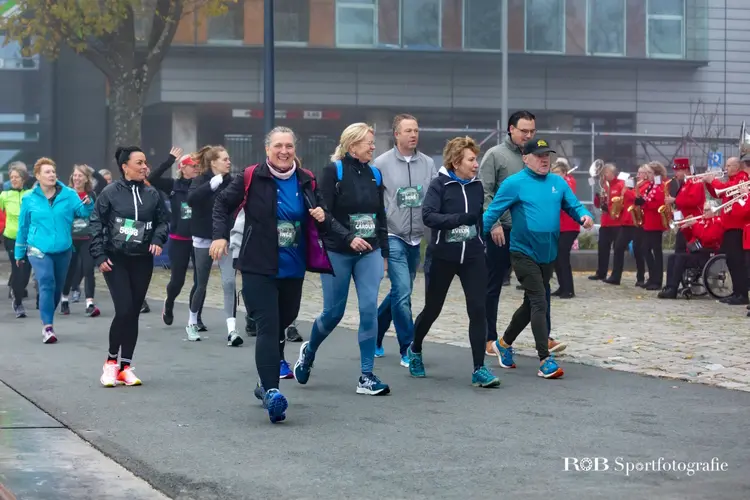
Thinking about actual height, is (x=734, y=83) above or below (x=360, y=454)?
above

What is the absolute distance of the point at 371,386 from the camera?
8812 mm

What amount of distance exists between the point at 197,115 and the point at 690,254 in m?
28.0

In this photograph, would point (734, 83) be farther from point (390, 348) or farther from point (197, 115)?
point (390, 348)

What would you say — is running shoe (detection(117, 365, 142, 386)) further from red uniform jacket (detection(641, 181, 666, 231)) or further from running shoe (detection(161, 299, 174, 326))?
red uniform jacket (detection(641, 181, 666, 231))

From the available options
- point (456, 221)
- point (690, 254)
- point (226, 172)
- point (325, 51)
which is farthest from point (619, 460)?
point (325, 51)

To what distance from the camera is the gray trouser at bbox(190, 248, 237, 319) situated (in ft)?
40.4

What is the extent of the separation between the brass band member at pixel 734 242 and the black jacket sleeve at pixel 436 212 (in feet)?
24.5

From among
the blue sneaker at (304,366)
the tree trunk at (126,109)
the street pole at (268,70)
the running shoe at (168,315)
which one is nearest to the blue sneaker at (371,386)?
the blue sneaker at (304,366)

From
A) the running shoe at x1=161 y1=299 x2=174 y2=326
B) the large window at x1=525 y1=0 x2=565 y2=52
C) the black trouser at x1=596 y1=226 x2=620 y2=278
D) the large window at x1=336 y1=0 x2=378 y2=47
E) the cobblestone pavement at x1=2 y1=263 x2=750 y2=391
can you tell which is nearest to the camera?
the cobblestone pavement at x1=2 y1=263 x2=750 y2=391

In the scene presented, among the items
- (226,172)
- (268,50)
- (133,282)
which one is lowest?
(133,282)

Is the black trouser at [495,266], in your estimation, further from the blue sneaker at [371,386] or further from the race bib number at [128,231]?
the race bib number at [128,231]

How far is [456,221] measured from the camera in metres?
9.07

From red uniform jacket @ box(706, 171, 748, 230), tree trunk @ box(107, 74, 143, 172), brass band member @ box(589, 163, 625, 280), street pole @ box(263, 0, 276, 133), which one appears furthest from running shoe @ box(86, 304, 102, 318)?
tree trunk @ box(107, 74, 143, 172)

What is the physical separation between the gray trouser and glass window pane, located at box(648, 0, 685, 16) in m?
33.6
